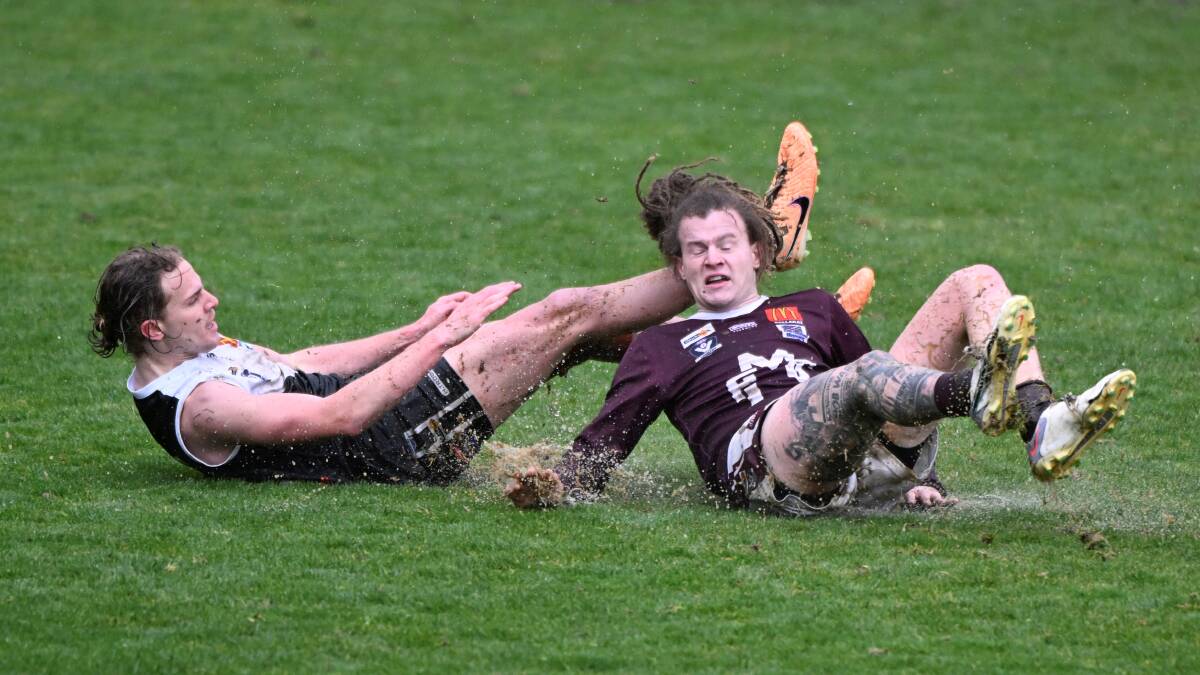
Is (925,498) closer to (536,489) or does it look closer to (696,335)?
(696,335)

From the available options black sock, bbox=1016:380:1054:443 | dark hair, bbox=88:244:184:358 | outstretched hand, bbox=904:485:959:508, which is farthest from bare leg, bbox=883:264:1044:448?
dark hair, bbox=88:244:184:358

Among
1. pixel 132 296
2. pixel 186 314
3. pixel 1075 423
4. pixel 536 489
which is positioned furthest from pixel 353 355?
pixel 1075 423

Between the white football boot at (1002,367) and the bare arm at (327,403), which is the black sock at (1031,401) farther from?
the bare arm at (327,403)

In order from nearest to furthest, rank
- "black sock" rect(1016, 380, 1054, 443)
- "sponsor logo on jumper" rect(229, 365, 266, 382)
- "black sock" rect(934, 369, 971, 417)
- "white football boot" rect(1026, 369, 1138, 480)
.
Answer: "white football boot" rect(1026, 369, 1138, 480)
"black sock" rect(934, 369, 971, 417)
"black sock" rect(1016, 380, 1054, 443)
"sponsor logo on jumper" rect(229, 365, 266, 382)

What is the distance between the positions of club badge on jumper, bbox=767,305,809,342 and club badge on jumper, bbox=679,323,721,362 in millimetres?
230

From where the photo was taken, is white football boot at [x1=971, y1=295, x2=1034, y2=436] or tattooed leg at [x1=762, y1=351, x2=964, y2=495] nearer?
white football boot at [x1=971, y1=295, x2=1034, y2=436]

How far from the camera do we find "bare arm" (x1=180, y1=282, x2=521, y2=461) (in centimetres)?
571

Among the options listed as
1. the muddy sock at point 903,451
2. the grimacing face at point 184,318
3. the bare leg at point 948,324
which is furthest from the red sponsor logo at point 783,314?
the grimacing face at point 184,318

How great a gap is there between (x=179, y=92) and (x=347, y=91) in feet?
5.13

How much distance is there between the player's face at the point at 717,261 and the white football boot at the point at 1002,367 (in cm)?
138

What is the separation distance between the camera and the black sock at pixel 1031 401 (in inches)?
206

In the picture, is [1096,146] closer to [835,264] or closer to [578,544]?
[835,264]

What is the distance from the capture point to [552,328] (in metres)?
6.36

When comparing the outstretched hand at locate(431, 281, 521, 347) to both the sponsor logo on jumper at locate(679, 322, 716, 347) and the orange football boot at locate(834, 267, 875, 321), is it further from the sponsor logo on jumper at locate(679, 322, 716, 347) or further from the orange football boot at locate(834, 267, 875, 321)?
the orange football boot at locate(834, 267, 875, 321)
